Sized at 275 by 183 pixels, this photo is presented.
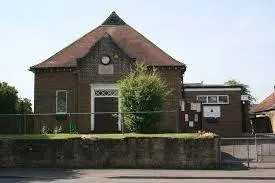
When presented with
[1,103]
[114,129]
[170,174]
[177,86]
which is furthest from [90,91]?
[170,174]

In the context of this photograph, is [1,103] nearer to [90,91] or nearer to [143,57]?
[90,91]

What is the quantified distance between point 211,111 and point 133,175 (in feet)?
75.5

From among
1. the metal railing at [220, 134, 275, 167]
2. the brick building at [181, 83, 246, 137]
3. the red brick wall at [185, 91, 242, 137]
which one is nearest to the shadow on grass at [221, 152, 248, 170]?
the metal railing at [220, 134, 275, 167]

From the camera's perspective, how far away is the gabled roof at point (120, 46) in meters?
33.6

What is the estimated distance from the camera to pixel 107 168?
22203 millimetres

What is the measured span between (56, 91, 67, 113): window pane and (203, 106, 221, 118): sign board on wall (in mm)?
12533

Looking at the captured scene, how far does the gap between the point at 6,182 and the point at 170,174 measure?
242 inches

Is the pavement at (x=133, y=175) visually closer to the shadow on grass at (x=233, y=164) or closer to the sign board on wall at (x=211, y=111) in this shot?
the shadow on grass at (x=233, y=164)

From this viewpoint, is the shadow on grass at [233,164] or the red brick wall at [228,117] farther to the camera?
the red brick wall at [228,117]

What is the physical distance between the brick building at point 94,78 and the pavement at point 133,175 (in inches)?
384

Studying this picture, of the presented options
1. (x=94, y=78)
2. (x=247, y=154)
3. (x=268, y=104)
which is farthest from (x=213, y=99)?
(x=268, y=104)

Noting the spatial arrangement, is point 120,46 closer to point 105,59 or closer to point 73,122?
point 105,59

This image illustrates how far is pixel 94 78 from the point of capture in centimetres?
3225

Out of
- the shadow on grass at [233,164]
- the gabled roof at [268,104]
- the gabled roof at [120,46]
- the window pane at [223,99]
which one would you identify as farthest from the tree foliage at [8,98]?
the gabled roof at [268,104]
